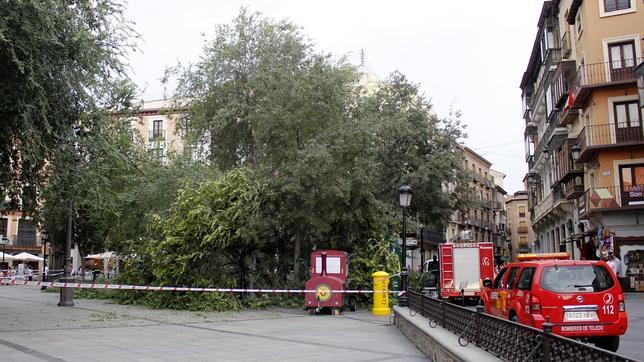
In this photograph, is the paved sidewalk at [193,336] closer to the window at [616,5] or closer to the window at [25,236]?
the window at [616,5]

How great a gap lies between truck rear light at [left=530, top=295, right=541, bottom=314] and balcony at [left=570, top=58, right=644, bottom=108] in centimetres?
2358

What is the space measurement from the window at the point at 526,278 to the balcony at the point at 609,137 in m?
21.9

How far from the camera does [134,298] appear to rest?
2256cm

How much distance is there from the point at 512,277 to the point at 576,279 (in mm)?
1540

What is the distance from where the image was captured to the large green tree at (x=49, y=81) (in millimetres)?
12297

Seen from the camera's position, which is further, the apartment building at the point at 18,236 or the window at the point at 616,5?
the apartment building at the point at 18,236

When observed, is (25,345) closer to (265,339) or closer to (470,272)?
(265,339)

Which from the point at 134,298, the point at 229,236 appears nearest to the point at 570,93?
the point at 229,236

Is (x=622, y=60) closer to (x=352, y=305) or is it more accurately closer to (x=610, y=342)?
(x=352, y=305)

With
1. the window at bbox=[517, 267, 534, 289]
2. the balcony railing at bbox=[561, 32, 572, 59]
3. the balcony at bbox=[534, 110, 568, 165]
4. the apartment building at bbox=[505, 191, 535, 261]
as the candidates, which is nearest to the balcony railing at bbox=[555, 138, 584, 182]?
the balcony at bbox=[534, 110, 568, 165]

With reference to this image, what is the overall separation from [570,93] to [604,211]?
25.6 feet

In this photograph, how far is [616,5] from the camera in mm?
30469

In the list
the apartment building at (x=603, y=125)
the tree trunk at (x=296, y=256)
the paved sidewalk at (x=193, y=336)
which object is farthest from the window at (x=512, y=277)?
the apartment building at (x=603, y=125)

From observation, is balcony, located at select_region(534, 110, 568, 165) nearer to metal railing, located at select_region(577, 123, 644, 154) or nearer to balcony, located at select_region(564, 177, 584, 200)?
balcony, located at select_region(564, 177, 584, 200)
